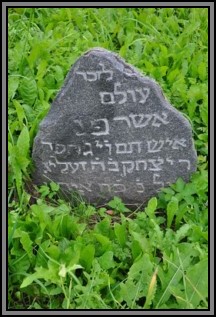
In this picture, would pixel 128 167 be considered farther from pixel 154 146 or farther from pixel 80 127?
pixel 80 127

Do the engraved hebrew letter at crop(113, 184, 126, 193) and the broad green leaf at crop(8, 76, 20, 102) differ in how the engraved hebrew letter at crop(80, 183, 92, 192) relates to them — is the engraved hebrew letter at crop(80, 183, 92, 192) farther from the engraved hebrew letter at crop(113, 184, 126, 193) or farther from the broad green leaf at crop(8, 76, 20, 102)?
the broad green leaf at crop(8, 76, 20, 102)

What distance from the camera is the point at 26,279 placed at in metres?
2.45

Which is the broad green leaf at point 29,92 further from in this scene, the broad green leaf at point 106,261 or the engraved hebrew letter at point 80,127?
the broad green leaf at point 106,261

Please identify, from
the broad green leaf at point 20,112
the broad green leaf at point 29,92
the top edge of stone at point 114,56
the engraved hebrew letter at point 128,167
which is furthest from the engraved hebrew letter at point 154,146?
the broad green leaf at point 29,92

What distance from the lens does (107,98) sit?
2.85 meters

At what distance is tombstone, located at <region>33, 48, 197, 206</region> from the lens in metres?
2.81

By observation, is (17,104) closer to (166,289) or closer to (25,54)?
(25,54)

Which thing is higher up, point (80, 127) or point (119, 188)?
point (80, 127)

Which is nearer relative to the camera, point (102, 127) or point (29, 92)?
point (102, 127)

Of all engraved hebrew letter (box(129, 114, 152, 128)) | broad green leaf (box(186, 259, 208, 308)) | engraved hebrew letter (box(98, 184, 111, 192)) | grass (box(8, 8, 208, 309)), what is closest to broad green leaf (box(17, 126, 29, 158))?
grass (box(8, 8, 208, 309))

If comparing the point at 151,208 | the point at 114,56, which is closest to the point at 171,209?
the point at 151,208

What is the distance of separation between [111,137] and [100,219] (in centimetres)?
38

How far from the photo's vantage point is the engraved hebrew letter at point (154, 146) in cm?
295

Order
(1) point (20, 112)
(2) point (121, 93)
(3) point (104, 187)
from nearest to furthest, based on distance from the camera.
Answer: (2) point (121, 93)
(3) point (104, 187)
(1) point (20, 112)
